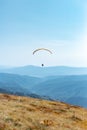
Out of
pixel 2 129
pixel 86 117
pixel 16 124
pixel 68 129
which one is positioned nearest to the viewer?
pixel 2 129

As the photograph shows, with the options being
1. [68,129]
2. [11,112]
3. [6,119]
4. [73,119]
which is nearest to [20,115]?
[11,112]

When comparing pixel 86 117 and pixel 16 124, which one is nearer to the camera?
pixel 16 124

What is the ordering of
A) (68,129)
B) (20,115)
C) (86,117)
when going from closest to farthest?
(68,129) < (20,115) < (86,117)

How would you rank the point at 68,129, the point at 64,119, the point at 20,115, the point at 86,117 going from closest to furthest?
the point at 68,129 < the point at 20,115 < the point at 64,119 < the point at 86,117

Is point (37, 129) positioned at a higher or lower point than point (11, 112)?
lower

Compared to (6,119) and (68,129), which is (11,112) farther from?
(68,129)

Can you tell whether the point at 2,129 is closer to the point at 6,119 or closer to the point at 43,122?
the point at 6,119

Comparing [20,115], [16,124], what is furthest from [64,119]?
[16,124]

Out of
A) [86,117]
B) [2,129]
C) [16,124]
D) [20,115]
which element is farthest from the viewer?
[86,117]

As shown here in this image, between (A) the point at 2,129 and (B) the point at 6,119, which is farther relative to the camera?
(B) the point at 6,119
